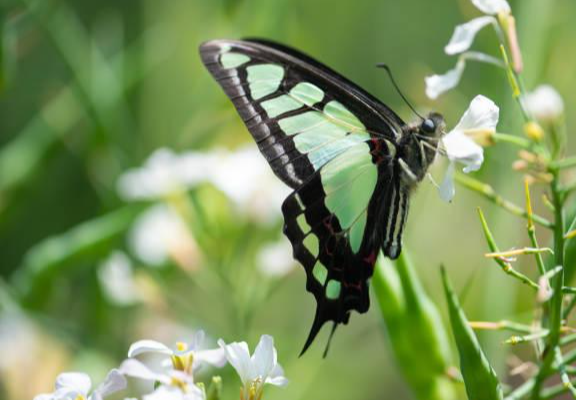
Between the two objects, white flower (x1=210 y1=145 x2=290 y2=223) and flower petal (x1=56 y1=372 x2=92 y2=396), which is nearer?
flower petal (x1=56 y1=372 x2=92 y2=396)

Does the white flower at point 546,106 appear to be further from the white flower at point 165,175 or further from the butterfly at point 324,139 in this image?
the white flower at point 165,175

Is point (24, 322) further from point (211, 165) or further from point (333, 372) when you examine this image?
point (333, 372)

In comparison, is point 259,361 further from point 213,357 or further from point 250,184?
point 250,184

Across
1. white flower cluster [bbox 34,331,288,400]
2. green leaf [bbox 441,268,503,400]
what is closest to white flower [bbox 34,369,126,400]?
white flower cluster [bbox 34,331,288,400]

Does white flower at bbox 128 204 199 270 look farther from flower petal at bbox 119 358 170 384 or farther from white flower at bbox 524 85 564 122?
white flower at bbox 524 85 564 122

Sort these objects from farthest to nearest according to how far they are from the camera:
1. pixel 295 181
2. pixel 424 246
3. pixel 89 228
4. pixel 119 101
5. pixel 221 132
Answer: pixel 424 246, pixel 221 132, pixel 119 101, pixel 89 228, pixel 295 181

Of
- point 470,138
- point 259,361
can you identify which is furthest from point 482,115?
point 259,361

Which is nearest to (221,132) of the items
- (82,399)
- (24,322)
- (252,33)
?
(252,33)
